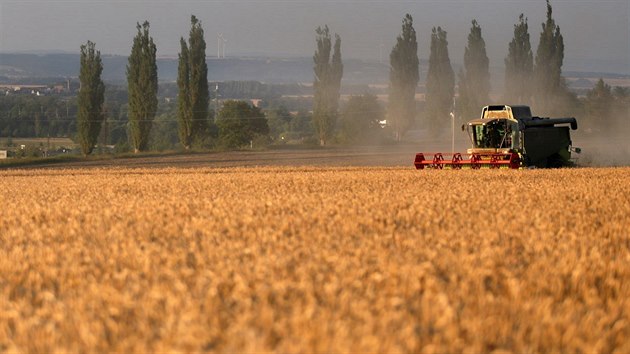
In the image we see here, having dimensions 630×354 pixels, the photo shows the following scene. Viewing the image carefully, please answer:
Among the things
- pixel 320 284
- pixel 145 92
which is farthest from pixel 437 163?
pixel 145 92

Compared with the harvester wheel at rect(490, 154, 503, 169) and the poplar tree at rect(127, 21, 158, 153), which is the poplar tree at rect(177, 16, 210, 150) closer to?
the poplar tree at rect(127, 21, 158, 153)

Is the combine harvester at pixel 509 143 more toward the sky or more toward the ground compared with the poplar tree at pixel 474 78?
more toward the ground

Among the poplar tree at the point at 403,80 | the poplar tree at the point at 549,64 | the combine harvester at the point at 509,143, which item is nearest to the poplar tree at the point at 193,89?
the poplar tree at the point at 403,80

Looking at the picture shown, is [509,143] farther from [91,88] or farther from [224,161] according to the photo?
[91,88]

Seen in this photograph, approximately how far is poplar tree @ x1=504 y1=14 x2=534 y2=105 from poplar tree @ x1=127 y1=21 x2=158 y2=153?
35734mm

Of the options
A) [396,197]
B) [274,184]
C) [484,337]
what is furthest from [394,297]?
[274,184]

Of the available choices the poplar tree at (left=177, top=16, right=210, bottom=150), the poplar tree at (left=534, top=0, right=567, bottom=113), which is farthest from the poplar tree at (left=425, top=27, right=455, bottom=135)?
the poplar tree at (left=177, top=16, right=210, bottom=150)

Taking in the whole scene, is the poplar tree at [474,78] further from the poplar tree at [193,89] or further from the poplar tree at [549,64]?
the poplar tree at [193,89]

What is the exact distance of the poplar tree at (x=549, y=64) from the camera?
93250 mm

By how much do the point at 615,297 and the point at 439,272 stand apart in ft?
3.95

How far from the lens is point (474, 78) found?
99438 millimetres

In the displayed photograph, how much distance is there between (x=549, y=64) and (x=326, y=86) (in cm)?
2132

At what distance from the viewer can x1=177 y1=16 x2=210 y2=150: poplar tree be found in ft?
259

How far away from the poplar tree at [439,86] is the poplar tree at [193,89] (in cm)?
2582
